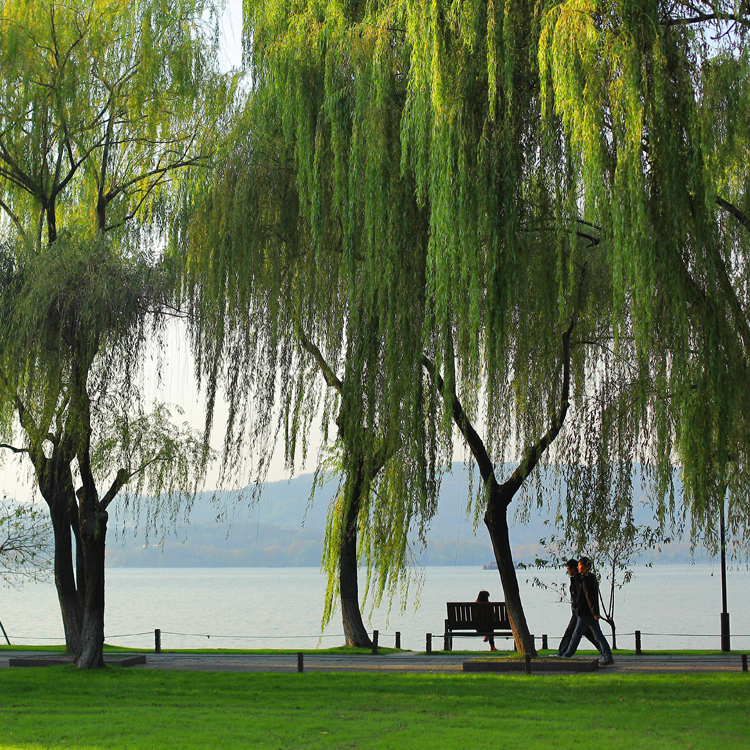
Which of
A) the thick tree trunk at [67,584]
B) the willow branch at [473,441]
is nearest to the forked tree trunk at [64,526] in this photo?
the thick tree trunk at [67,584]

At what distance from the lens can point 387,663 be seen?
1555cm

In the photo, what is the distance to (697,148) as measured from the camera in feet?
25.2

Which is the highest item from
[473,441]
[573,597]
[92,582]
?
[473,441]

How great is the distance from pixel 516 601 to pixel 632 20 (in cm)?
925

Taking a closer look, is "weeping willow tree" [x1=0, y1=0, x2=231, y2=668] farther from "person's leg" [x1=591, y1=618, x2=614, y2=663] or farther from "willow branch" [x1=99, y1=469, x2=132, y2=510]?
"person's leg" [x1=591, y1=618, x2=614, y2=663]

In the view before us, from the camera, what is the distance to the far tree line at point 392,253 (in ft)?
26.3

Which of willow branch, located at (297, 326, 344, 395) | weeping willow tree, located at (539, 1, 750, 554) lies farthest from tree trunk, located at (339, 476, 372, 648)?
weeping willow tree, located at (539, 1, 750, 554)

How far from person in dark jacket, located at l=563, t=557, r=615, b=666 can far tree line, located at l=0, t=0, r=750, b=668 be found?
1000mm

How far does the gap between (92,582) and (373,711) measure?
20.8 feet

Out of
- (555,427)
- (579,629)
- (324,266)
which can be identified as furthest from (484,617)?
(324,266)

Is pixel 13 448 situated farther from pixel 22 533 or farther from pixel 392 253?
pixel 392 253

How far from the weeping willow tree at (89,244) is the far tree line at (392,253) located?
0.17ft

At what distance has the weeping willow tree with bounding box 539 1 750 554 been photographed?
773 cm

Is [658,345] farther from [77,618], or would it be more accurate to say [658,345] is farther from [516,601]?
[77,618]
